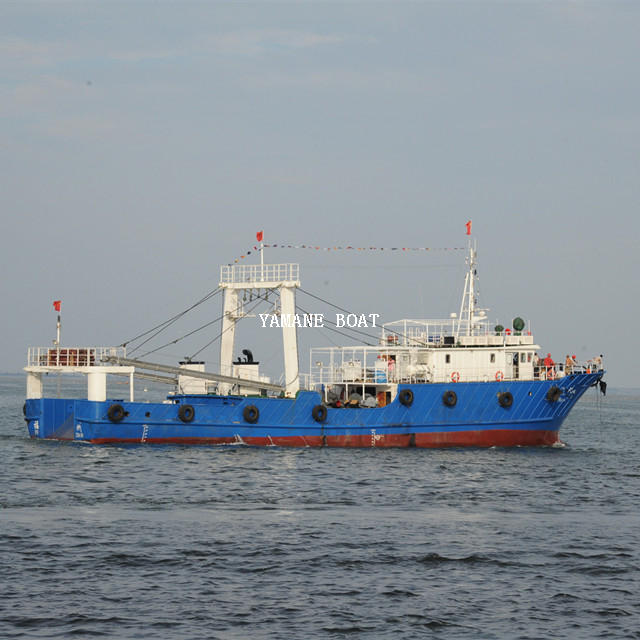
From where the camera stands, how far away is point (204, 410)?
1409 inches

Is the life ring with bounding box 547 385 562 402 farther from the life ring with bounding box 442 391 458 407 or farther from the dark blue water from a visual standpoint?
the dark blue water

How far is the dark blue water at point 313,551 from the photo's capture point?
13.9 meters

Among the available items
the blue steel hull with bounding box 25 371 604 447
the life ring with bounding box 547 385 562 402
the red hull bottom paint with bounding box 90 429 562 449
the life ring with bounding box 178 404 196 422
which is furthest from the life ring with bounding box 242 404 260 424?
the life ring with bounding box 547 385 562 402

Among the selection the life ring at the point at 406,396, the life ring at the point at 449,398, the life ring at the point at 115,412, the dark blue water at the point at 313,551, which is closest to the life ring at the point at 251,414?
the life ring at the point at 115,412

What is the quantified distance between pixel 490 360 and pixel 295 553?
2184 centimetres

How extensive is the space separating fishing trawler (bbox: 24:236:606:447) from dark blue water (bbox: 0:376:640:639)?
16.2ft

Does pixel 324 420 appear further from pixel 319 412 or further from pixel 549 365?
pixel 549 365

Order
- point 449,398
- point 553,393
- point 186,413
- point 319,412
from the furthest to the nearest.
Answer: point 553,393 < point 449,398 < point 319,412 < point 186,413

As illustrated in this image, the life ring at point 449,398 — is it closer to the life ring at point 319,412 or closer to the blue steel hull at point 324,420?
the blue steel hull at point 324,420

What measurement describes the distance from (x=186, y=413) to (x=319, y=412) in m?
5.15

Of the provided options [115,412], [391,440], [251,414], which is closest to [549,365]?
[391,440]

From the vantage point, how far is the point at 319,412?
117ft

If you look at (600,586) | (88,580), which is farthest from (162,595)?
(600,586)

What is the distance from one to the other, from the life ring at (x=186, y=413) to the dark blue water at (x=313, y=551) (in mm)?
4689
